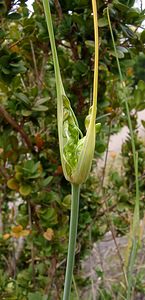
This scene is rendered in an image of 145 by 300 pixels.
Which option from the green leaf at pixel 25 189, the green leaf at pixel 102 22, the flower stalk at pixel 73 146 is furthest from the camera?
the green leaf at pixel 25 189

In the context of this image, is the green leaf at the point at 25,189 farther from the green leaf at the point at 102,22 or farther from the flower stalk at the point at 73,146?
the flower stalk at the point at 73,146

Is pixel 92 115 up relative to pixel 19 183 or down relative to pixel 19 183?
up

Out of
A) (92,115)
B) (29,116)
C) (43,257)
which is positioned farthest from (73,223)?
(43,257)

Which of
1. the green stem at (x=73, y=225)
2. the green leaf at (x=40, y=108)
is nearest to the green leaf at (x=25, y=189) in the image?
the green leaf at (x=40, y=108)

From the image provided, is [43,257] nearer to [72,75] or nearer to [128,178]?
[128,178]

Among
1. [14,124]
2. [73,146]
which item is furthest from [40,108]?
[73,146]

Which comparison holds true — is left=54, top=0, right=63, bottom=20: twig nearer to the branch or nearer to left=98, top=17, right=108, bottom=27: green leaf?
left=98, top=17, right=108, bottom=27: green leaf

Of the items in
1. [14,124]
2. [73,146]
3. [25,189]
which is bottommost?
[25,189]

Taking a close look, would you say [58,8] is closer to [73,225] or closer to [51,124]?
[51,124]
